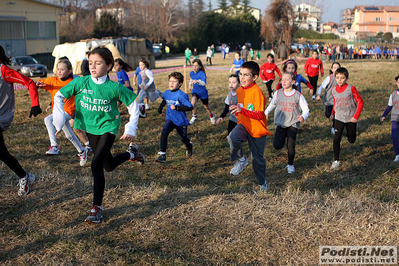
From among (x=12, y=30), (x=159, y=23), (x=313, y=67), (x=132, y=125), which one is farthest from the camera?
(x=159, y=23)

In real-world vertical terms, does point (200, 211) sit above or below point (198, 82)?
below

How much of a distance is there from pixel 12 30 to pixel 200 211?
39.9 m

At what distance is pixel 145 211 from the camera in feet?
17.3

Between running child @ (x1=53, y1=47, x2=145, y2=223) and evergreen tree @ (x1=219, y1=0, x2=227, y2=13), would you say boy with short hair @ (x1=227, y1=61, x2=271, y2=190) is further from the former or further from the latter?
evergreen tree @ (x1=219, y1=0, x2=227, y2=13)

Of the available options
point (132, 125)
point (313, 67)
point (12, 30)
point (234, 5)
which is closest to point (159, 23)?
point (12, 30)

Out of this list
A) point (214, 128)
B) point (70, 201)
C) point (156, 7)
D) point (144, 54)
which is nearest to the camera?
point (70, 201)

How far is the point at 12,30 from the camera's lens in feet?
130

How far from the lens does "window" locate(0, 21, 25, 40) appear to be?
3878cm

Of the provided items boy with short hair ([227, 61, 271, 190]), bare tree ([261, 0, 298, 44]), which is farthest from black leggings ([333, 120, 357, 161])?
bare tree ([261, 0, 298, 44])

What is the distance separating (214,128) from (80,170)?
4360mm

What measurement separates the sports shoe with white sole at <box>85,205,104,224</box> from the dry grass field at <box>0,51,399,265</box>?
7cm

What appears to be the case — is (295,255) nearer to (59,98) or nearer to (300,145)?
(59,98)

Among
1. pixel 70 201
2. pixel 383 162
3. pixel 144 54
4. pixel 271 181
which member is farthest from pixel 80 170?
pixel 144 54

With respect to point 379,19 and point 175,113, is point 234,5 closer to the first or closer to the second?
point 379,19
